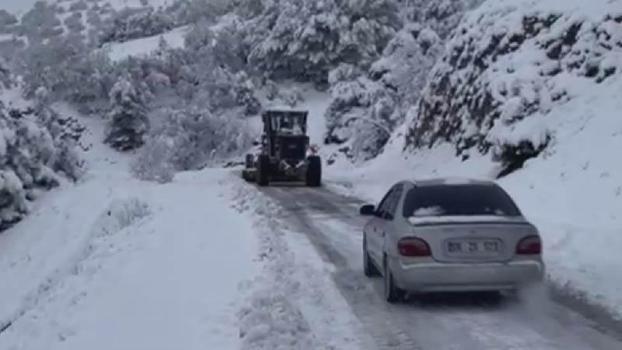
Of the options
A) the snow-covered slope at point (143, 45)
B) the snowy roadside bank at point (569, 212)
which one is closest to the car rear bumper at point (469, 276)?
the snowy roadside bank at point (569, 212)

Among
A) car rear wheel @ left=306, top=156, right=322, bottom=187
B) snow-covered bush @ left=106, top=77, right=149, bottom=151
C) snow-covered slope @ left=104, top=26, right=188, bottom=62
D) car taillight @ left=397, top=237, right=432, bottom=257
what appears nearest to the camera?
car taillight @ left=397, top=237, right=432, bottom=257

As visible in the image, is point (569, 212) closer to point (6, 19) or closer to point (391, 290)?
point (391, 290)

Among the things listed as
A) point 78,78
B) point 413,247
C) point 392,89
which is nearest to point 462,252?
point 413,247

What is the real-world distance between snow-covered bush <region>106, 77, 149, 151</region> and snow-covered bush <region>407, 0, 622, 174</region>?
1136 inches

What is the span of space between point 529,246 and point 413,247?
129 cm

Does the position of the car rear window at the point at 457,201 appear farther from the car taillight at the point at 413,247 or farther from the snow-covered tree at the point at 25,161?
the snow-covered tree at the point at 25,161

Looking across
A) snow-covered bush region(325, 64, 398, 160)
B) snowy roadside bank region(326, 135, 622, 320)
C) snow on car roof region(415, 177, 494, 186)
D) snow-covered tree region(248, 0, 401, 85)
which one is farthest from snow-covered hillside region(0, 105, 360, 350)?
snow-covered tree region(248, 0, 401, 85)

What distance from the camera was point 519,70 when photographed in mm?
26969

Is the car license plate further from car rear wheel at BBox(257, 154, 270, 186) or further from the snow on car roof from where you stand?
car rear wheel at BBox(257, 154, 270, 186)

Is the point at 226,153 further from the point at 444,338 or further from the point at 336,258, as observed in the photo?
the point at 444,338

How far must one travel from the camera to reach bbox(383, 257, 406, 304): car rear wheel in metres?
10.5

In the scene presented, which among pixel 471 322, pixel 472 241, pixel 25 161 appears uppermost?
pixel 472 241

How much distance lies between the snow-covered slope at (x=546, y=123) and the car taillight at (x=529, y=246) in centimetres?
103

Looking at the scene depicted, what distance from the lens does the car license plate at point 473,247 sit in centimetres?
990
